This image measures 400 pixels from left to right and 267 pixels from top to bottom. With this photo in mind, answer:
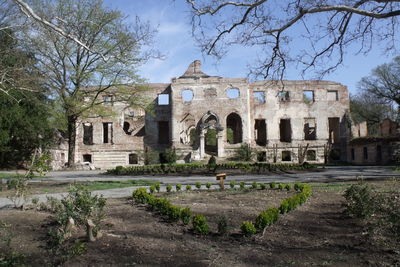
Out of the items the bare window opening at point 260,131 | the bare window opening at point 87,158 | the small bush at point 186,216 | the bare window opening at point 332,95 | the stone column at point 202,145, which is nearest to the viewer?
the small bush at point 186,216

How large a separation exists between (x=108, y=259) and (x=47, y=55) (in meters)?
23.4

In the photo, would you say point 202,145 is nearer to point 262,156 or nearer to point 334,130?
point 262,156

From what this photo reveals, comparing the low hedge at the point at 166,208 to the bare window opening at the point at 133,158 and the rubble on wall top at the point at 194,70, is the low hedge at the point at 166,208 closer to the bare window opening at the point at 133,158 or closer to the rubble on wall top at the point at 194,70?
the bare window opening at the point at 133,158

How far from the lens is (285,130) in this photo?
43.0 m

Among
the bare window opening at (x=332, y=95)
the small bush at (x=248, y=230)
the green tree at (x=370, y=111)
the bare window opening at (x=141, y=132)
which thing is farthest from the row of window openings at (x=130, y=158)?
the small bush at (x=248, y=230)

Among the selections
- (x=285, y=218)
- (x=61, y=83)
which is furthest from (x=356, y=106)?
(x=285, y=218)

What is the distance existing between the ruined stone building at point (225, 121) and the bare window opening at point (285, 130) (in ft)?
0.42

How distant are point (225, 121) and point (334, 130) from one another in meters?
13.1

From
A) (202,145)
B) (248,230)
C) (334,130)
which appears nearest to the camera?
(248,230)

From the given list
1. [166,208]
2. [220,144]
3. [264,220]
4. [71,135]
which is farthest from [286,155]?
[264,220]

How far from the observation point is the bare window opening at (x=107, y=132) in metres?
39.5

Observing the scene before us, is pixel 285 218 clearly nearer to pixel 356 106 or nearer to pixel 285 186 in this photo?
pixel 285 186

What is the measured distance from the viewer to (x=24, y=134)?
2708 centimetres

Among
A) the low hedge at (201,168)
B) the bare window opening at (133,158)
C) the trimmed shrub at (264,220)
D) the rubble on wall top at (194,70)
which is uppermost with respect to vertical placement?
the rubble on wall top at (194,70)
